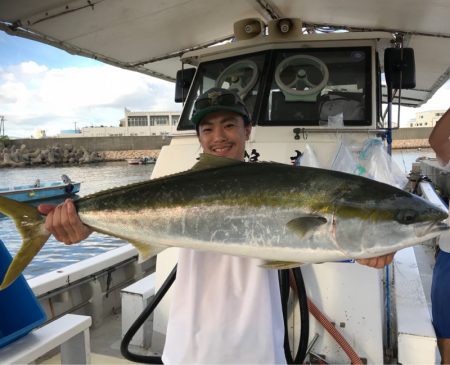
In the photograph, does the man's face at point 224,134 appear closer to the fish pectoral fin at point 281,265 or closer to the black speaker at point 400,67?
the fish pectoral fin at point 281,265

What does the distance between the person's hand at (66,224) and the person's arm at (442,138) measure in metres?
2.91

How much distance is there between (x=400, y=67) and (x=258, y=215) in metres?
3.29

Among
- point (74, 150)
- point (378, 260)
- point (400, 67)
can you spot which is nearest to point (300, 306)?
point (378, 260)

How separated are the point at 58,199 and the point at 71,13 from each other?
19.9 metres

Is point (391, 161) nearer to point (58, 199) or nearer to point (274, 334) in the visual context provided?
point (274, 334)

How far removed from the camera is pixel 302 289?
3357 millimetres

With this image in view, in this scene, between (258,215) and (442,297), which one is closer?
(258,215)

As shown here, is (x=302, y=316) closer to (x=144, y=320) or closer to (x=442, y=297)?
(x=442, y=297)

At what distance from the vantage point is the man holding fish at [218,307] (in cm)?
207

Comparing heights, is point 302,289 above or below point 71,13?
below

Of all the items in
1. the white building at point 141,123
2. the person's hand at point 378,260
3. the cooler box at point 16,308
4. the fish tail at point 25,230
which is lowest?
the cooler box at point 16,308

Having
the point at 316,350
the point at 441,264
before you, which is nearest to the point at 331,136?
the point at 441,264

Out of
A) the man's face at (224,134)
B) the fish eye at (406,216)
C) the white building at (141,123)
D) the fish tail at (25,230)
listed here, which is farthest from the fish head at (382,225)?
the white building at (141,123)

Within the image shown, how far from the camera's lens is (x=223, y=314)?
2100mm
